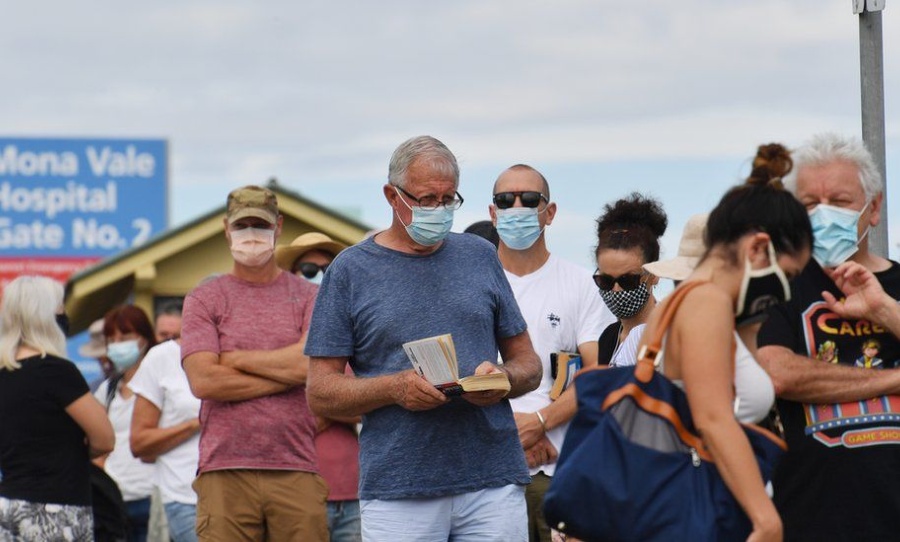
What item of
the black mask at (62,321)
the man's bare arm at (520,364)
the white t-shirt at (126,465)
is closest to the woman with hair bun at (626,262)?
the man's bare arm at (520,364)

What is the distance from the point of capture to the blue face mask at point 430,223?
20.5 feet

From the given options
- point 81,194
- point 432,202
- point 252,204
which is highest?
point 81,194

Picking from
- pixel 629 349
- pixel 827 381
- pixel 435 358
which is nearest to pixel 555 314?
pixel 629 349

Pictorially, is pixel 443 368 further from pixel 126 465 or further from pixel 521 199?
pixel 126 465

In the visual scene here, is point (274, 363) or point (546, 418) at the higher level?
point (274, 363)

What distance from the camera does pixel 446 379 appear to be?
5.92 metres

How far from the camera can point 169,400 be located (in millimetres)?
10164

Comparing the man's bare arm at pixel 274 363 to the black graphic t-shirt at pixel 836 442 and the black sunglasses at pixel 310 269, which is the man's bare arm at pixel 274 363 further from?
the black graphic t-shirt at pixel 836 442

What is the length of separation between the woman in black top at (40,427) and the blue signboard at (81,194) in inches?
1158

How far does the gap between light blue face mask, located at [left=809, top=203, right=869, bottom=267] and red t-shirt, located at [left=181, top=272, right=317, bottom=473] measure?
3.29 metres

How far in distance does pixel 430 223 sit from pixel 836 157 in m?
1.62

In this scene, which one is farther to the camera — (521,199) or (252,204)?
(252,204)

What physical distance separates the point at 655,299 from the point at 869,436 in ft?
6.52

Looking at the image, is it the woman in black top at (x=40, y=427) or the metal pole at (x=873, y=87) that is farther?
the woman in black top at (x=40, y=427)
